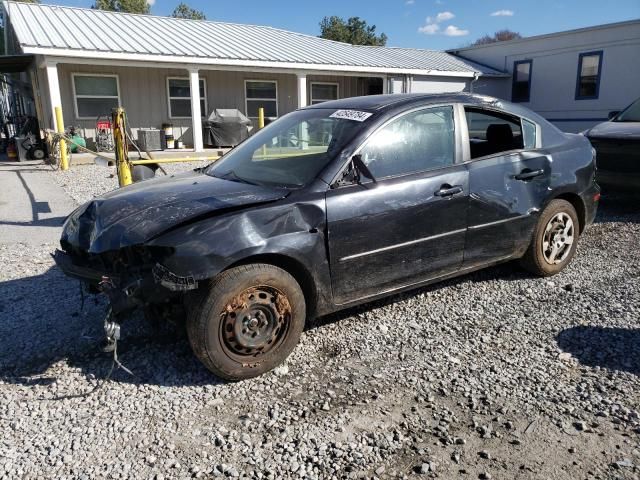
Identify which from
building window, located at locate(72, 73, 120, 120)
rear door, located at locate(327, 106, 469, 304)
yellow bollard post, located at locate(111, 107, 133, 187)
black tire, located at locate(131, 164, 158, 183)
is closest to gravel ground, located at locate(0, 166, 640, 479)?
rear door, located at locate(327, 106, 469, 304)

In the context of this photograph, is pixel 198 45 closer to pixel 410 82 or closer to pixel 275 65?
pixel 275 65

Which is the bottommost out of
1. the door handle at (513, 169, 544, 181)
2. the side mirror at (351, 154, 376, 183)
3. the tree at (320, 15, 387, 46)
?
the door handle at (513, 169, 544, 181)

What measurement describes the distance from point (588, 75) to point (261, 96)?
11906mm

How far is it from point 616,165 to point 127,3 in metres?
50.7

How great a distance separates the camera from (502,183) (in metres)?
4.22

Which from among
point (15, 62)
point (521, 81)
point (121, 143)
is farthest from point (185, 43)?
point (521, 81)

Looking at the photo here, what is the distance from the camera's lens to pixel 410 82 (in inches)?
781

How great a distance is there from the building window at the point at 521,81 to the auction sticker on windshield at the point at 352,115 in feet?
64.9

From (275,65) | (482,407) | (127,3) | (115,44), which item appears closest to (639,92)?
(275,65)

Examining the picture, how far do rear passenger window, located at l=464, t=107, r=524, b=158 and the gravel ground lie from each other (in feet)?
4.14

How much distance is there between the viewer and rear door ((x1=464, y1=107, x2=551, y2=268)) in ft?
13.4

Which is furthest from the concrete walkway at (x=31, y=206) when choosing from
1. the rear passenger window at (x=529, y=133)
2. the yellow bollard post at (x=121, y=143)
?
the rear passenger window at (x=529, y=133)

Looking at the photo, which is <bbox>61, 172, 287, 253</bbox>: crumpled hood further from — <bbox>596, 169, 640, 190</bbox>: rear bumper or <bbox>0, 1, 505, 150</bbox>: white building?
<bbox>0, 1, 505, 150</bbox>: white building

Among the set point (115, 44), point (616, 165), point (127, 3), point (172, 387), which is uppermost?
point (127, 3)
